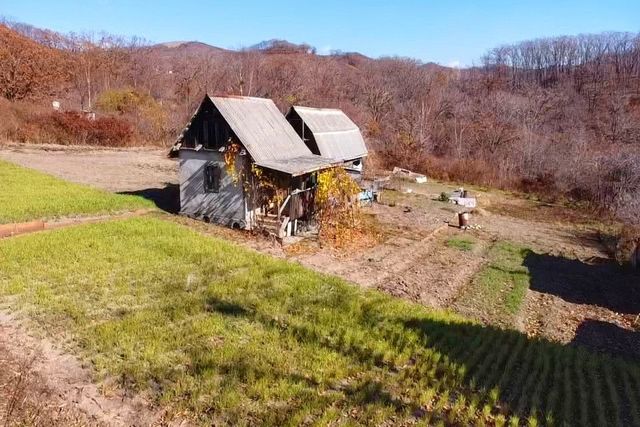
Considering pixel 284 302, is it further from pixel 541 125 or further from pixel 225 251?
pixel 541 125

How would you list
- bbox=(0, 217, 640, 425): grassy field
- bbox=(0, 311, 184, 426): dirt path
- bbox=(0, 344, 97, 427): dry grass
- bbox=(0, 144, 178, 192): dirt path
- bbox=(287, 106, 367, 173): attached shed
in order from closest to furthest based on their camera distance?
bbox=(0, 344, 97, 427): dry grass, bbox=(0, 311, 184, 426): dirt path, bbox=(0, 217, 640, 425): grassy field, bbox=(287, 106, 367, 173): attached shed, bbox=(0, 144, 178, 192): dirt path

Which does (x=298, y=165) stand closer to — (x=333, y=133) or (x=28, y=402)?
(x=333, y=133)

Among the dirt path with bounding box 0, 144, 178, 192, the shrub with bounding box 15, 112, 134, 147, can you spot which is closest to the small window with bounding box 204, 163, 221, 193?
the dirt path with bounding box 0, 144, 178, 192

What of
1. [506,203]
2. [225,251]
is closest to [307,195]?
[225,251]

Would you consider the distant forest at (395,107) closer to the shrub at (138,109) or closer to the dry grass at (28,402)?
the shrub at (138,109)

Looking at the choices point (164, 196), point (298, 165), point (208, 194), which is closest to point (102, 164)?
point (164, 196)

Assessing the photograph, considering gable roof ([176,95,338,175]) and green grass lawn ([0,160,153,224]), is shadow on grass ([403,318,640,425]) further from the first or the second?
green grass lawn ([0,160,153,224])

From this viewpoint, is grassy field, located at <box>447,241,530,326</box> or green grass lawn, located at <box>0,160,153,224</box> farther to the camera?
green grass lawn, located at <box>0,160,153,224</box>

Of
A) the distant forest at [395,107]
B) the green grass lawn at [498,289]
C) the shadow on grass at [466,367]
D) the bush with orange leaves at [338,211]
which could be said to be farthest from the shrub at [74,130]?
the shadow on grass at [466,367]
